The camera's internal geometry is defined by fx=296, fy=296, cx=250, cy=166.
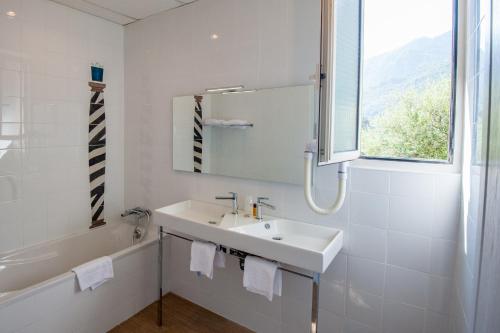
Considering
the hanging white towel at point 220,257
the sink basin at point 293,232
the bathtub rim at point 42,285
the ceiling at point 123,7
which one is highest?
the ceiling at point 123,7

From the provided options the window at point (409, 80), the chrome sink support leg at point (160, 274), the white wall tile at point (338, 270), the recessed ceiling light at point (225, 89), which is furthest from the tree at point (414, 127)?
the chrome sink support leg at point (160, 274)

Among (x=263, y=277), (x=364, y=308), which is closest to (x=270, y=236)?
(x=263, y=277)

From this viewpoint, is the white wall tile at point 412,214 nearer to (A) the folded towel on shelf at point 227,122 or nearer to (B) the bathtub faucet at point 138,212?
(A) the folded towel on shelf at point 227,122

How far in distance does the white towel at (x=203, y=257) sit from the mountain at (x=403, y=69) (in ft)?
4.39

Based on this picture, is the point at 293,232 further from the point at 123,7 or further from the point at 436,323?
the point at 123,7

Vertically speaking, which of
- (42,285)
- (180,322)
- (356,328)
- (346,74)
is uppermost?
(346,74)

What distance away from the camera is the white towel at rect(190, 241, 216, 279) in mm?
1993

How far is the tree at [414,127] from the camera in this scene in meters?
1.63

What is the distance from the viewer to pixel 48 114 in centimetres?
244

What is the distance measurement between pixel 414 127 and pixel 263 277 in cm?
124

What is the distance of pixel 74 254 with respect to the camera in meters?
2.58

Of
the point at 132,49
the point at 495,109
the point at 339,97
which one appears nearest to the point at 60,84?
the point at 132,49

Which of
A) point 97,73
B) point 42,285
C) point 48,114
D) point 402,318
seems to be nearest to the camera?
point 402,318

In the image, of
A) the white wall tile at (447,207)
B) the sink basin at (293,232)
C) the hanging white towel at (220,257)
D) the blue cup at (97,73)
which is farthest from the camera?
the blue cup at (97,73)
